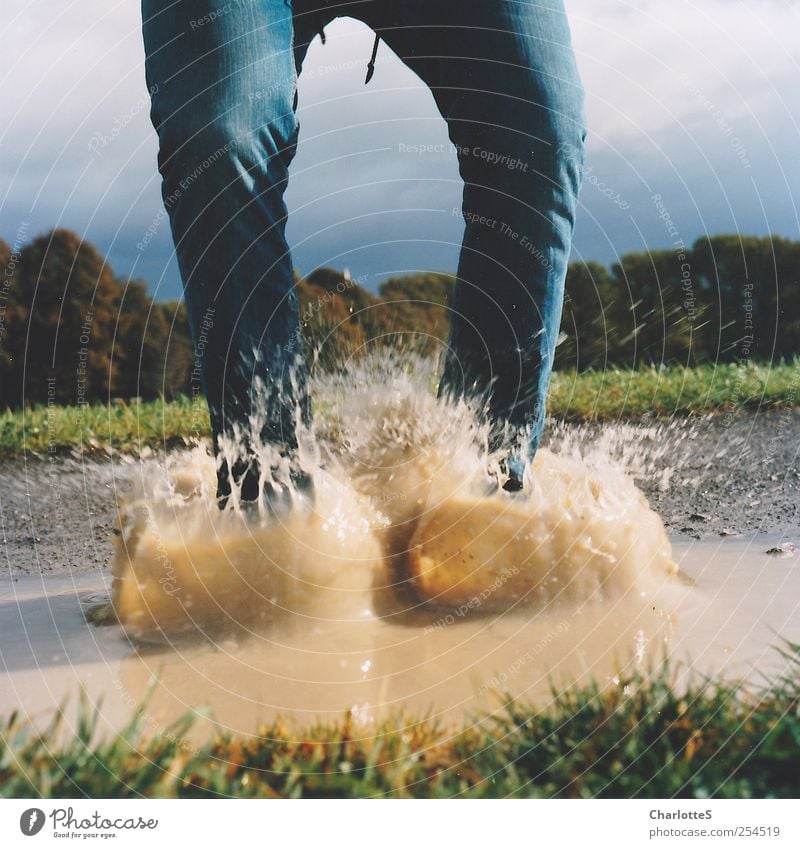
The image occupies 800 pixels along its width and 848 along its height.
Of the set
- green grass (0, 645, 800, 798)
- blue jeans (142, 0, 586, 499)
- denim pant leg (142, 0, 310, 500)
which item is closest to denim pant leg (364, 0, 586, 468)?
blue jeans (142, 0, 586, 499)

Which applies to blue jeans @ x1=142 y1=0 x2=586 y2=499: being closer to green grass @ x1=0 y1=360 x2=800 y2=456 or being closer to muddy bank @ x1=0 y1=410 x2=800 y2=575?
muddy bank @ x1=0 y1=410 x2=800 y2=575

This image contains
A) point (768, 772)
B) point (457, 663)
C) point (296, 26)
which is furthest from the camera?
point (296, 26)

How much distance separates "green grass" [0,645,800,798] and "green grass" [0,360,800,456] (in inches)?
89.5

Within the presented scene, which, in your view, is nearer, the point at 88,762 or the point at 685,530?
the point at 88,762

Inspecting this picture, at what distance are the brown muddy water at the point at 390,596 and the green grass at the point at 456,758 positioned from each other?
0.13m

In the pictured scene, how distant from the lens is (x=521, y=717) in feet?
3.94

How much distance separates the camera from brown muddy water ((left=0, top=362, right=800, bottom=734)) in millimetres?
1418

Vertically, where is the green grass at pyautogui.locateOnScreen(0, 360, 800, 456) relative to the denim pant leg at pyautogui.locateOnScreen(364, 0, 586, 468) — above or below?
below

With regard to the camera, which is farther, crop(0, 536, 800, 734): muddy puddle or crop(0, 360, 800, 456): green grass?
crop(0, 360, 800, 456): green grass

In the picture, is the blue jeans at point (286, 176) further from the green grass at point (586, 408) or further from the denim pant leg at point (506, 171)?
the green grass at point (586, 408)

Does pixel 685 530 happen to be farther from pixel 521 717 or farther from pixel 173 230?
pixel 173 230

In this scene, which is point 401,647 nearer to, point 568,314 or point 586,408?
point 586,408
